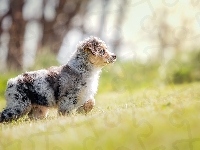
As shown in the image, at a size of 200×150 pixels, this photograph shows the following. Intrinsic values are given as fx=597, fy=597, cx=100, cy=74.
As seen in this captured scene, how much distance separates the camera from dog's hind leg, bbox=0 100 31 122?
10.4 meters

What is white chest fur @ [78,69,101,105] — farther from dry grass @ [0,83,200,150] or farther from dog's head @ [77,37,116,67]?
dry grass @ [0,83,200,150]

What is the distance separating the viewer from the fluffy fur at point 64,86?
33.3ft

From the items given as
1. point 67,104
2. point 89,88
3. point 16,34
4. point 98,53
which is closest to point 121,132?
point 67,104

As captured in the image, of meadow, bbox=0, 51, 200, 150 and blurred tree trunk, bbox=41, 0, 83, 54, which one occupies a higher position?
blurred tree trunk, bbox=41, 0, 83, 54

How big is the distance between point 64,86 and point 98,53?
0.84m

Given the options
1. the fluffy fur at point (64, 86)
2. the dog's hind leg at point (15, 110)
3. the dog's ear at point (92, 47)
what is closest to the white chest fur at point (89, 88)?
the fluffy fur at point (64, 86)

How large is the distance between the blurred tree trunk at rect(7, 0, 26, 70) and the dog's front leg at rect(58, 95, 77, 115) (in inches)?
646

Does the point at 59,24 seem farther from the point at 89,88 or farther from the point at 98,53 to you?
the point at 89,88

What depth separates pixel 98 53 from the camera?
1038cm

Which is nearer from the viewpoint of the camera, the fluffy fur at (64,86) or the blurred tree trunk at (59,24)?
the fluffy fur at (64,86)

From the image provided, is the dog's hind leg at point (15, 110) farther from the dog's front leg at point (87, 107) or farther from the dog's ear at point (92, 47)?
the dog's ear at point (92, 47)

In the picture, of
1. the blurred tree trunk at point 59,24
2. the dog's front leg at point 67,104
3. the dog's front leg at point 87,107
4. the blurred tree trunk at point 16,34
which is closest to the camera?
the dog's front leg at point 67,104

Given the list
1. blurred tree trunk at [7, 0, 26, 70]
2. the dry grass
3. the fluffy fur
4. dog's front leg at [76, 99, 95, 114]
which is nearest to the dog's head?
the fluffy fur

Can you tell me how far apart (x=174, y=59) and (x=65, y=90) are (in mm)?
10337
